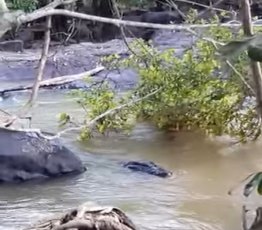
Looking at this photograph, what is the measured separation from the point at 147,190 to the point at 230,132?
1.49m

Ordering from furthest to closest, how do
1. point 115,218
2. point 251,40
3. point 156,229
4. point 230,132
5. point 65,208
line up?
point 230,132 → point 65,208 → point 156,229 → point 115,218 → point 251,40

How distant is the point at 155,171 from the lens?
701 centimetres

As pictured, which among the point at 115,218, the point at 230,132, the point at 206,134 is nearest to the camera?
the point at 115,218

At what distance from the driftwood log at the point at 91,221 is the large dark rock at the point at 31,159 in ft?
9.05

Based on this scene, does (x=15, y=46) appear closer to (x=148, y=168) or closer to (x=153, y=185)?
(x=148, y=168)

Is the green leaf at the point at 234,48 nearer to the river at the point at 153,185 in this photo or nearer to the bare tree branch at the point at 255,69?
the bare tree branch at the point at 255,69

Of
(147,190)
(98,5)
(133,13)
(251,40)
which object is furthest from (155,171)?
(133,13)

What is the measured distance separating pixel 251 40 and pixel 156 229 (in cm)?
365

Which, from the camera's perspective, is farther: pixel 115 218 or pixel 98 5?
pixel 98 5

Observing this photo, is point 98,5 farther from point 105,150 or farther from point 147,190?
point 147,190

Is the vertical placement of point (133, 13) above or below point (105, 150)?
above

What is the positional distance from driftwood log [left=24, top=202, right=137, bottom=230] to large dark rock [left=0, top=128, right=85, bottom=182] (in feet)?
9.05

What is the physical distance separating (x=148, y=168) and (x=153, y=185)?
1.89 ft

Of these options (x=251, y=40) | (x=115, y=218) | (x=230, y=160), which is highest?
(x=251, y=40)
